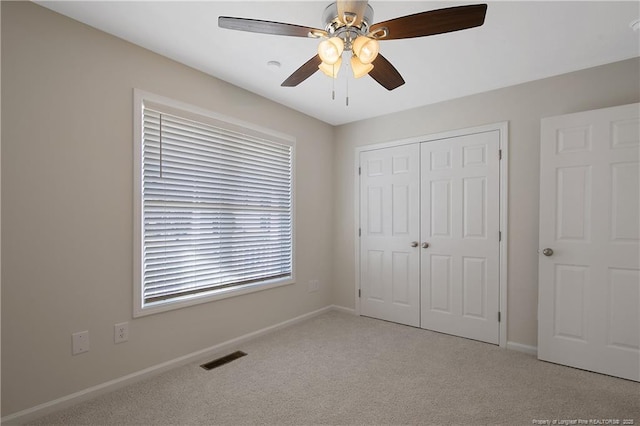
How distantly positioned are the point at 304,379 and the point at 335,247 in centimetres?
211

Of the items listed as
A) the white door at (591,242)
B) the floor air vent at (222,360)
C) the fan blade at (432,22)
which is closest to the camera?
the fan blade at (432,22)

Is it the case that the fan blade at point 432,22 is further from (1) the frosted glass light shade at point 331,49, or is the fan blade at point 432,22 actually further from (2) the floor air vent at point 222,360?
(2) the floor air vent at point 222,360

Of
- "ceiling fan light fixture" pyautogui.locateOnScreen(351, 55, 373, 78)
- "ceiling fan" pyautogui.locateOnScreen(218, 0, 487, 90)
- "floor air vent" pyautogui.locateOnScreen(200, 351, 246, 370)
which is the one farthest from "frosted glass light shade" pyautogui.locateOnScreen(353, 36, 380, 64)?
"floor air vent" pyautogui.locateOnScreen(200, 351, 246, 370)

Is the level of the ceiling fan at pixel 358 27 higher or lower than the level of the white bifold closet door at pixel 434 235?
higher

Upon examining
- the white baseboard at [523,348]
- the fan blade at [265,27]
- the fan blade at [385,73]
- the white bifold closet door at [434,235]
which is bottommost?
the white baseboard at [523,348]

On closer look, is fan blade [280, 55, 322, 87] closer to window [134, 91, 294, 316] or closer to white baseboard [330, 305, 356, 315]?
window [134, 91, 294, 316]

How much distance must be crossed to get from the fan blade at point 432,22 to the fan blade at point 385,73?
216 mm

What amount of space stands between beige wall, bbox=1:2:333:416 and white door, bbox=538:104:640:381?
3.13 metres

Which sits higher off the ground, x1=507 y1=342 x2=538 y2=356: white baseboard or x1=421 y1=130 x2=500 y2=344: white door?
x1=421 y1=130 x2=500 y2=344: white door

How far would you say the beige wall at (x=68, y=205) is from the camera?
6.11 feet

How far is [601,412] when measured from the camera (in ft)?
6.66

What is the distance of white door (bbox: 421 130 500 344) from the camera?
3.19 metres

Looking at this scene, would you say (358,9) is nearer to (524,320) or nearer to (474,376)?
(474,376)

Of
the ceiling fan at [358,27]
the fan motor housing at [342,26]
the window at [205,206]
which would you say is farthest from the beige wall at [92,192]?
the fan motor housing at [342,26]
